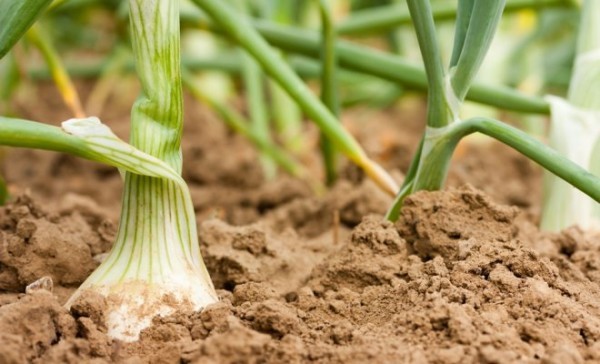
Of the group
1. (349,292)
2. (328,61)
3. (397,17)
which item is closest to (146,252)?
(349,292)

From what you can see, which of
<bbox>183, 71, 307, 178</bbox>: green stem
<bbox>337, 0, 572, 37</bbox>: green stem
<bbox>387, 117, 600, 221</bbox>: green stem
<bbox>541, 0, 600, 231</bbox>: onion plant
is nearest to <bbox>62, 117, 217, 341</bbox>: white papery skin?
<bbox>387, 117, 600, 221</bbox>: green stem

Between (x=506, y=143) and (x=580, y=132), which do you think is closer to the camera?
(x=506, y=143)

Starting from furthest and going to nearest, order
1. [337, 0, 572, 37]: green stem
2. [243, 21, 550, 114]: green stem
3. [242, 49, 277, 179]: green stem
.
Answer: [242, 49, 277, 179]: green stem < [337, 0, 572, 37]: green stem < [243, 21, 550, 114]: green stem

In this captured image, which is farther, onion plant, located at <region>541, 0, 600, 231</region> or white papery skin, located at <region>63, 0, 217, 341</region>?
onion plant, located at <region>541, 0, 600, 231</region>

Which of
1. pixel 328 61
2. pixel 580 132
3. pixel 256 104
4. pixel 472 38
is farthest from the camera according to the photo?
pixel 256 104

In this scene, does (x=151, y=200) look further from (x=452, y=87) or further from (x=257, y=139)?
(x=257, y=139)

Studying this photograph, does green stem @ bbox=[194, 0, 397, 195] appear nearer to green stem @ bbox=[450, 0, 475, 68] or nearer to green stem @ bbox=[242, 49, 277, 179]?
green stem @ bbox=[450, 0, 475, 68]

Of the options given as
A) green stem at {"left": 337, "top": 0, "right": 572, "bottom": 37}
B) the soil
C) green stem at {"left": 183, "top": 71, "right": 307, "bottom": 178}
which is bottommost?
the soil

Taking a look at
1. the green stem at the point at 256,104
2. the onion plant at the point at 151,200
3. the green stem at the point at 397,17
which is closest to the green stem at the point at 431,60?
the onion plant at the point at 151,200

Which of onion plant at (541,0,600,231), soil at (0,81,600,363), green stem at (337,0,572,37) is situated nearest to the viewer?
soil at (0,81,600,363)
